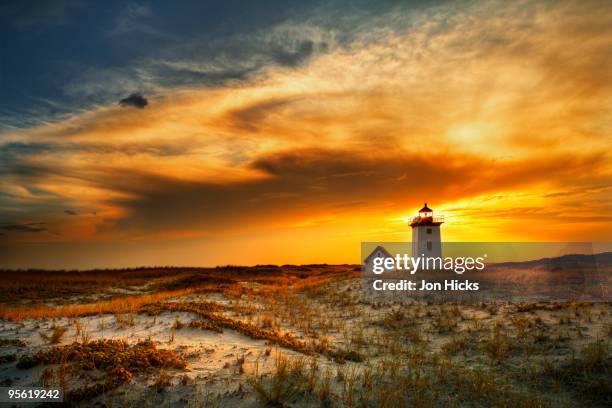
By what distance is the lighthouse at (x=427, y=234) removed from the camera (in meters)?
38.6

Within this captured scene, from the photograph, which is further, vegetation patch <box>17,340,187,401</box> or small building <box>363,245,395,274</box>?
small building <box>363,245,395,274</box>

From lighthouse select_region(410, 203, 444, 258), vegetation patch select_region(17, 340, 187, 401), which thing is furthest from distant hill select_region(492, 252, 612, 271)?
vegetation patch select_region(17, 340, 187, 401)

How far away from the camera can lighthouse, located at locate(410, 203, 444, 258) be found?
38.6 meters

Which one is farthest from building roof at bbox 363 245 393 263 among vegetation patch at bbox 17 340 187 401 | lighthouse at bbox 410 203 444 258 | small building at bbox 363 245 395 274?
vegetation patch at bbox 17 340 187 401

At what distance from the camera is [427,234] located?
39.0 metres

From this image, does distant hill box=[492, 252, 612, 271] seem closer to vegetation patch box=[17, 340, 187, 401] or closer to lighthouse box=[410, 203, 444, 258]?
lighthouse box=[410, 203, 444, 258]

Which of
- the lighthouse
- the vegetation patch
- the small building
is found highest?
the lighthouse

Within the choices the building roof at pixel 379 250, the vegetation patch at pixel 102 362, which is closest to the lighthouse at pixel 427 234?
the building roof at pixel 379 250

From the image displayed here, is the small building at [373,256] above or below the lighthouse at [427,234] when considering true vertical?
below

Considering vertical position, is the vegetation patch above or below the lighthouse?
below

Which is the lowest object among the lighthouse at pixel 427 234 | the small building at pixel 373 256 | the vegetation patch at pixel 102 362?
the vegetation patch at pixel 102 362

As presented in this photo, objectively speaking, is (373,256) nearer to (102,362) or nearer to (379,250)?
(379,250)

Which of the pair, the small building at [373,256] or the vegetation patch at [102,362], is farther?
the small building at [373,256]

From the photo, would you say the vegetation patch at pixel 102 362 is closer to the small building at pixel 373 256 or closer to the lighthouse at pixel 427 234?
the small building at pixel 373 256
